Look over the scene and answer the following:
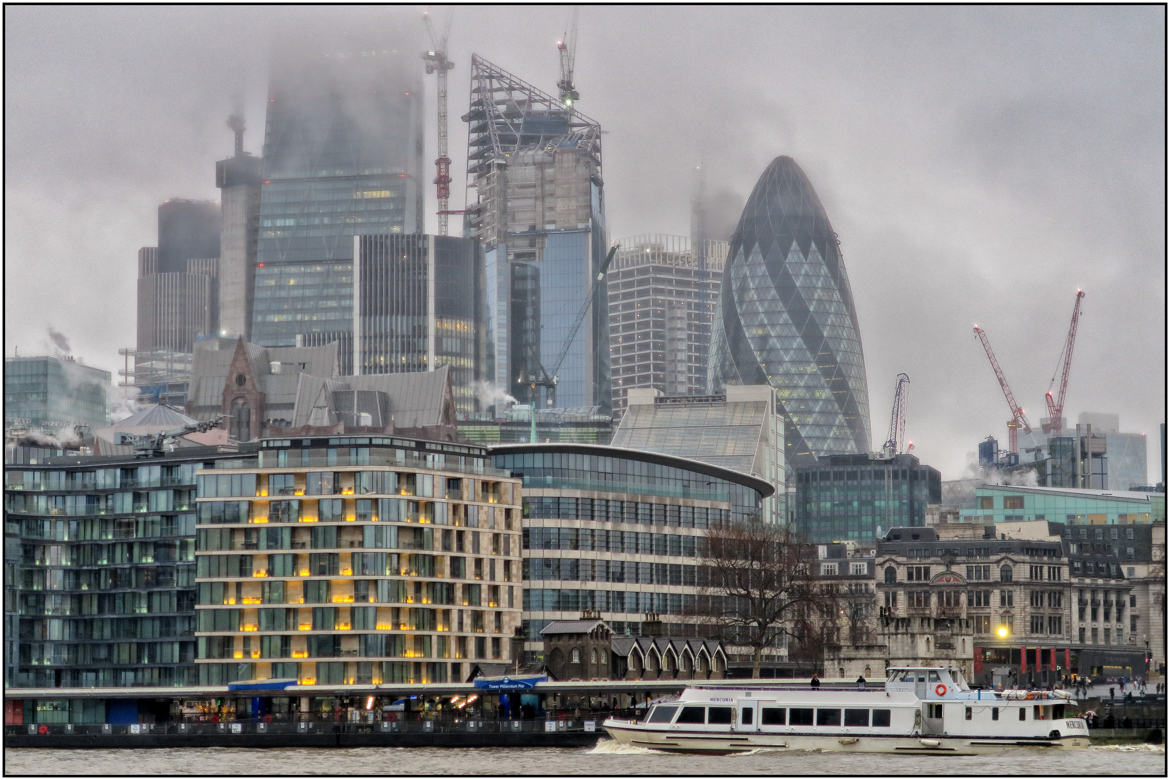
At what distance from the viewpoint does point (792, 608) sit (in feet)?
632

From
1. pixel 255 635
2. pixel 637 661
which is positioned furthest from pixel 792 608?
pixel 255 635

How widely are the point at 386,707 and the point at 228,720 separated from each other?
11349mm

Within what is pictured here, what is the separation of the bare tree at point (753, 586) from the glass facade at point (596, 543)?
2.90m

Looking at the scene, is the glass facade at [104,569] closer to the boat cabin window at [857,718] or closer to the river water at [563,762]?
the river water at [563,762]

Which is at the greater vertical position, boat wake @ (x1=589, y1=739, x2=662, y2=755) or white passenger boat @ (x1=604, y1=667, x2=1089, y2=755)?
white passenger boat @ (x1=604, y1=667, x2=1089, y2=755)

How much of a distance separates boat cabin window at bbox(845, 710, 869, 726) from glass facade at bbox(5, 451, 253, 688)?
245 ft

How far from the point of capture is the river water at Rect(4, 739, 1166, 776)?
373 feet

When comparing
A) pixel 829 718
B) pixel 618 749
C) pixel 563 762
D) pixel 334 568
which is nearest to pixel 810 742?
pixel 829 718

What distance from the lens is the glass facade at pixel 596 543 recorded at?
189 m

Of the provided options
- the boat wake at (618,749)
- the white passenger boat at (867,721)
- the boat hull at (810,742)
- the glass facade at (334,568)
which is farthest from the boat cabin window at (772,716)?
the glass facade at (334,568)

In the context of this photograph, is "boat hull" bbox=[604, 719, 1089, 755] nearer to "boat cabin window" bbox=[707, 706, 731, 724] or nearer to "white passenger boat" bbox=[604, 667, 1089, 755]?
"white passenger boat" bbox=[604, 667, 1089, 755]

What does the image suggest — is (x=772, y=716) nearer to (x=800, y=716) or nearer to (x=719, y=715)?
(x=800, y=716)

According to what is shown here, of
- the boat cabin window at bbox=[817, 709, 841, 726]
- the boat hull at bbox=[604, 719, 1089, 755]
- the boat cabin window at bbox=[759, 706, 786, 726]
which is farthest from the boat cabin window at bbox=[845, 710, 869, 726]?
the boat cabin window at bbox=[759, 706, 786, 726]

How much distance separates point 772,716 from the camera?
128125 mm
